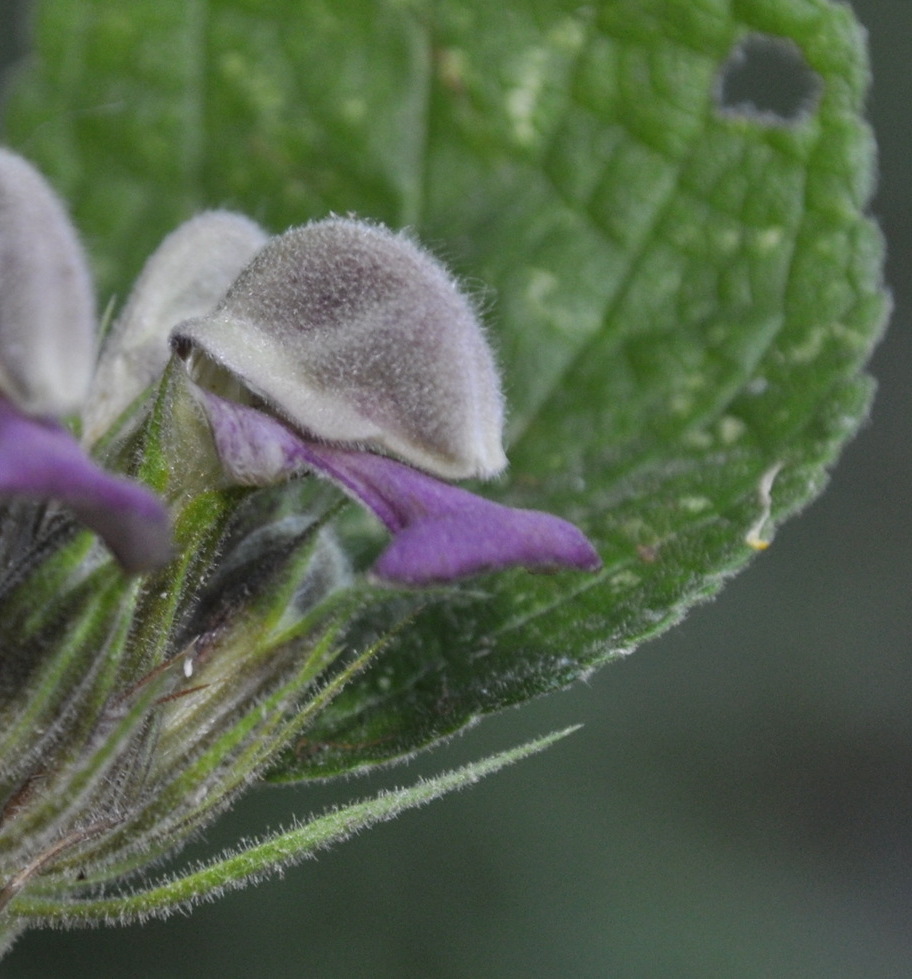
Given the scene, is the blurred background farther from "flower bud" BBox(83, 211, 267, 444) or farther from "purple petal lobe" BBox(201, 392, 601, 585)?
"purple petal lobe" BBox(201, 392, 601, 585)

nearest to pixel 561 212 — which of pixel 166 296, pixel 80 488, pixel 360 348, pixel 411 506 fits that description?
pixel 166 296

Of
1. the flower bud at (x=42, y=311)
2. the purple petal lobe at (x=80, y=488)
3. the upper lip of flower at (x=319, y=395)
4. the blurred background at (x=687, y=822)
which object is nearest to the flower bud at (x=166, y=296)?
the upper lip of flower at (x=319, y=395)

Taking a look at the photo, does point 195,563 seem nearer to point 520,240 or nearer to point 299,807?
point 520,240

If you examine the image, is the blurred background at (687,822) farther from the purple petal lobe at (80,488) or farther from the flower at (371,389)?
the purple petal lobe at (80,488)

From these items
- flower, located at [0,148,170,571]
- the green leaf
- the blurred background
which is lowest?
the blurred background

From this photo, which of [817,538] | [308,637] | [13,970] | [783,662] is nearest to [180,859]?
[13,970]

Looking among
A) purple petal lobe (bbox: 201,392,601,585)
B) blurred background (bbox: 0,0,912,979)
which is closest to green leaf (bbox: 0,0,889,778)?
purple petal lobe (bbox: 201,392,601,585)
